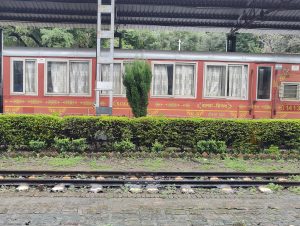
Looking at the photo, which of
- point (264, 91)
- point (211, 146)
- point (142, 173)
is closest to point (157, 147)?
point (211, 146)

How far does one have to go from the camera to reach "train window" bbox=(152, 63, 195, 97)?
15664 millimetres

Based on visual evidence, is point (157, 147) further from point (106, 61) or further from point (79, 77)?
point (79, 77)

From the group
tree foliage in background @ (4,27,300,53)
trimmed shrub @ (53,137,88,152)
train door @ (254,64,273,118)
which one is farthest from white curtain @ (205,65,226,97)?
tree foliage in background @ (4,27,300,53)

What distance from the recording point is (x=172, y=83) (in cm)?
1572

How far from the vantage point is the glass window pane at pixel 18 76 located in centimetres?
1530

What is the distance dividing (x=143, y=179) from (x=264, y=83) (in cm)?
892

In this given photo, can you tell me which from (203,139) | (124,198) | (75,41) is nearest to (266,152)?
(203,139)

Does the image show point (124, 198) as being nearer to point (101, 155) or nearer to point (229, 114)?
point (101, 155)

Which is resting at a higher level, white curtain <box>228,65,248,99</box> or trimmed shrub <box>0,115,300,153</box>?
white curtain <box>228,65,248,99</box>

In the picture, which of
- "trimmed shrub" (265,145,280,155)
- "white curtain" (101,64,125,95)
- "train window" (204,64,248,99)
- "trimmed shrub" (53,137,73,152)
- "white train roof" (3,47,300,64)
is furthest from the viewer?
"train window" (204,64,248,99)

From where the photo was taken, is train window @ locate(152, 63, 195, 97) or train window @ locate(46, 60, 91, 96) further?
train window @ locate(152, 63, 195, 97)

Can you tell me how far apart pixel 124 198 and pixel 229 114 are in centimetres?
924

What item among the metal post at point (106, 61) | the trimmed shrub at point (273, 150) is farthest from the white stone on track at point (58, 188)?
the trimmed shrub at point (273, 150)

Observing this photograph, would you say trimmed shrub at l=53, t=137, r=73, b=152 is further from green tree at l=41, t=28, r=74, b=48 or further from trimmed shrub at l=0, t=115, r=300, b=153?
green tree at l=41, t=28, r=74, b=48
